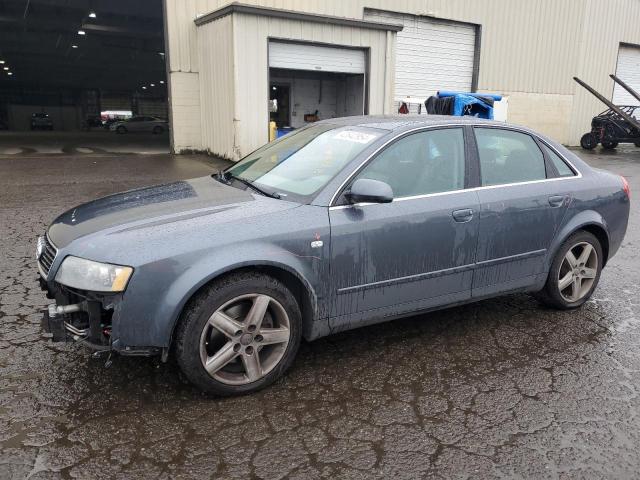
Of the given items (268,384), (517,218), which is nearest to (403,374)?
(268,384)

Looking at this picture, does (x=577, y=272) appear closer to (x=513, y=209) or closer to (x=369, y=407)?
(x=513, y=209)

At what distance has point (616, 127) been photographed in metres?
20.7

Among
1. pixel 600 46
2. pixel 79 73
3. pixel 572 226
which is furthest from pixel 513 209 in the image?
pixel 79 73

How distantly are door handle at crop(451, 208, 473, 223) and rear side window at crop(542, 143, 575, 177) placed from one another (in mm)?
1070

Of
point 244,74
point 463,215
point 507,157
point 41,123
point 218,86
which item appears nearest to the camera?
point 463,215

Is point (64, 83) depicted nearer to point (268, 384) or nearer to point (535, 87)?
point (535, 87)

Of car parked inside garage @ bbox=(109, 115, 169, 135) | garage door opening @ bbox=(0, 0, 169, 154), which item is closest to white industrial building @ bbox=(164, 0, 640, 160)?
garage door opening @ bbox=(0, 0, 169, 154)

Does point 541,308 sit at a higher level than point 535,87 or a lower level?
lower

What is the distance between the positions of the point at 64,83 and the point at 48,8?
2978 centimetres

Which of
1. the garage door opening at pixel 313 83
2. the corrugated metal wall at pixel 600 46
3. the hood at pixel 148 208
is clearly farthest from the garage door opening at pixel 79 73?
the corrugated metal wall at pixel 600 46

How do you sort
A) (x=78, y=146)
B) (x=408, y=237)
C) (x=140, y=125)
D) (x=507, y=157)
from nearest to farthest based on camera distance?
(x=408, y=237) → (x=507, y=157) → (x=78, y=146) → (x=140, y=125)

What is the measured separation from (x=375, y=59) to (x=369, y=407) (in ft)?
43.9

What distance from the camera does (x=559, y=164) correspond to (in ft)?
13.9

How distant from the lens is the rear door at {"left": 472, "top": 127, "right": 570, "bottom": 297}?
3.75 metres
